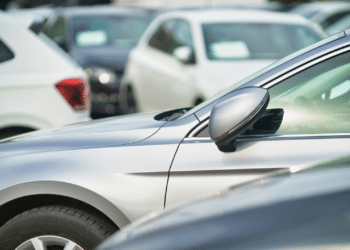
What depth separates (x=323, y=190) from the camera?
1.88 metres

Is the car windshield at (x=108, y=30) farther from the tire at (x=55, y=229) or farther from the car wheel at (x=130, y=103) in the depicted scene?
the tire at (x=55, y=229)

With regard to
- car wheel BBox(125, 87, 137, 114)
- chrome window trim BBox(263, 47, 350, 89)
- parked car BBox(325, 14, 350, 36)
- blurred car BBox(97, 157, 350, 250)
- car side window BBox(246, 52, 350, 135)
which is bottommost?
blurred car BBox(97, 157, 350, 250)

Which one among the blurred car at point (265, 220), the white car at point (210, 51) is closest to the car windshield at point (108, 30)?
the white car at point (210, 51)

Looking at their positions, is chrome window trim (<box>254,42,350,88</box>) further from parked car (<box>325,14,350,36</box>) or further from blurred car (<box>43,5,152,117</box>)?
parked car (<box>325,14,350,36</box>)

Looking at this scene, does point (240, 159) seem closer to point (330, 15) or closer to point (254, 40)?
point (254, 40)

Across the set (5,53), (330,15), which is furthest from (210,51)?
(330,15)

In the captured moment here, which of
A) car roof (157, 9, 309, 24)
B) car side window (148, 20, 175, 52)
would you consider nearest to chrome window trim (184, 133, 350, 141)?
car roof (157, 9, 309, 24)

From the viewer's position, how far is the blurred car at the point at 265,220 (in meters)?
1.60

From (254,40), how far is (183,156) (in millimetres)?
4403

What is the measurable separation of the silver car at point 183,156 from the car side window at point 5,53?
218 centimetres

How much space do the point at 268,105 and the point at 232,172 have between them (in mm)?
378

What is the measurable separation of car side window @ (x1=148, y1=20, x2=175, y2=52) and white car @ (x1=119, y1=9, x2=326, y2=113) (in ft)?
0.07

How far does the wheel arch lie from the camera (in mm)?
2801

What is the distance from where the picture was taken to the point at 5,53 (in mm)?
5000
